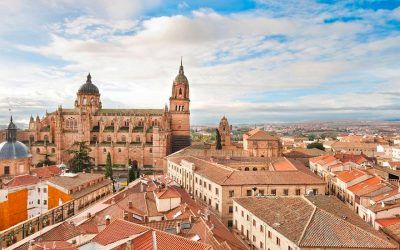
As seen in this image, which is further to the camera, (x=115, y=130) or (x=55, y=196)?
(x=115, y=130)

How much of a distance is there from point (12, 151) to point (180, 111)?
128 feet

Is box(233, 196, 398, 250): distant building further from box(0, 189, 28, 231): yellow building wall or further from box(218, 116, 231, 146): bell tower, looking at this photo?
box(218, 116, 231, 146): bell tower

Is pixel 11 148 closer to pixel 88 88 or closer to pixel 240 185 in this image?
pixel 240 185

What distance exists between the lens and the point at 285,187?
1561 inches


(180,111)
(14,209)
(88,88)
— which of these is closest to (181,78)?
(180,111)

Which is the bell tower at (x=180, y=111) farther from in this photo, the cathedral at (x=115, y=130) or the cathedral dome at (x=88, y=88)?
the cathedral dome at (x=88, y=88)

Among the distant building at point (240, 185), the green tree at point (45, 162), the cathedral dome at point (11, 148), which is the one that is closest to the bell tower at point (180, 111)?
the green tree at point (45, 162)

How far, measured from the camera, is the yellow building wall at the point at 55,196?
41822mm

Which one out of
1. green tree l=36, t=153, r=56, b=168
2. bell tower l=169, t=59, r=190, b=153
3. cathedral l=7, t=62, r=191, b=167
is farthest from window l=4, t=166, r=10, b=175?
bell tower l=169, t=59, r=190, b=153

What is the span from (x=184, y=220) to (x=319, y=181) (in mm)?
19162

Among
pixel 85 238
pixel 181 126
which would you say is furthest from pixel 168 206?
pixel 181 126

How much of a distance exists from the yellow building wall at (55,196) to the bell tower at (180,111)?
43.1m

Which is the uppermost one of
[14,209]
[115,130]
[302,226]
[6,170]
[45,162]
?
[115,130]

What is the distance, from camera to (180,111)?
278ft
